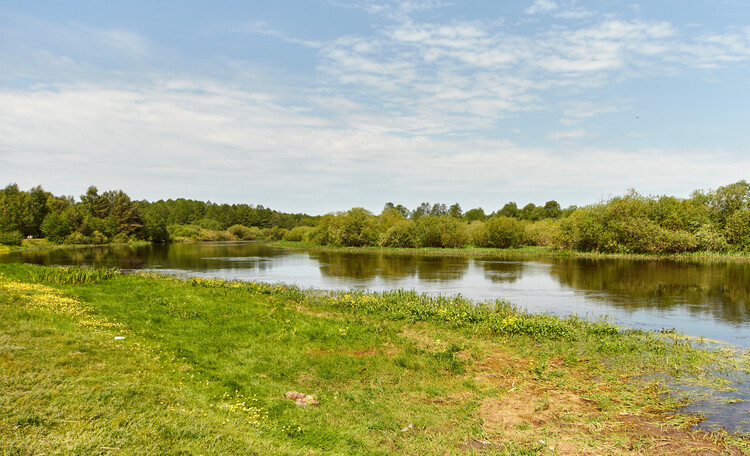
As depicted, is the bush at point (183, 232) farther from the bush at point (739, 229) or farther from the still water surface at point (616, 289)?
the bush at point (739, 229)

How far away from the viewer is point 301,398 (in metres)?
8.70

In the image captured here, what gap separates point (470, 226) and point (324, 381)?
265 feet

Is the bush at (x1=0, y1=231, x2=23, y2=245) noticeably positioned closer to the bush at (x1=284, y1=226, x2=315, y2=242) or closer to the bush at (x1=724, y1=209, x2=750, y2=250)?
the bush at (x1=284, y1=226, x2=315, y2=242)

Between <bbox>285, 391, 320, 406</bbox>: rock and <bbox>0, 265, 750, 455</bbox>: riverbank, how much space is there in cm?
6

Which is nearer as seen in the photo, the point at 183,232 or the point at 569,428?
the point at 569,428

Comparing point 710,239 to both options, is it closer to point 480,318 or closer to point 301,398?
point 480,318

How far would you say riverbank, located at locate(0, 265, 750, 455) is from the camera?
6043mm

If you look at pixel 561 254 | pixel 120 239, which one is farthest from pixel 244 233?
pixel 561 254

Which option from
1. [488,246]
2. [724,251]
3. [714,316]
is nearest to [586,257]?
[724,251]

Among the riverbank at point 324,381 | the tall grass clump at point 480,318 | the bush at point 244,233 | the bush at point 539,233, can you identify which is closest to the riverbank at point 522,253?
the bush at point 539,233

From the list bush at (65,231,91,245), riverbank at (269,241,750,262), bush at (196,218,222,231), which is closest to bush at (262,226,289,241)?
bush at (196,218,222,231)

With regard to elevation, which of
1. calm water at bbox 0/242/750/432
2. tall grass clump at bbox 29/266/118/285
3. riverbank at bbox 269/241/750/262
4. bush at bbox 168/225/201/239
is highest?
bush at bbox 168/225/201/239

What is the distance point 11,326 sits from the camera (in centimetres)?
957

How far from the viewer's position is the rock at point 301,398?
27.9 feet
